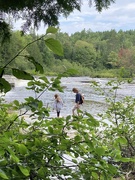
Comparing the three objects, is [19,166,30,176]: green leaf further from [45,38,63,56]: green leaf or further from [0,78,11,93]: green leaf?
[45,38,63,56]: green leaf

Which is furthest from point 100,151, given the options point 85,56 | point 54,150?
point 85,56

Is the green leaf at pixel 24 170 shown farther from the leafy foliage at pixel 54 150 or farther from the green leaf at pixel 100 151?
the green leaf at pixel 100 151

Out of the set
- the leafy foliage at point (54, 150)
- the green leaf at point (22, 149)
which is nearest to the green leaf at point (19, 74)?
A: the leafy foliage at point (54, 150)

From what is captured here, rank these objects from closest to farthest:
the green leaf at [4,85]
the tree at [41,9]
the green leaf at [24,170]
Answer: the green leaf at [24,170] → the green leaf at [4,85] → the tree at [41,9]

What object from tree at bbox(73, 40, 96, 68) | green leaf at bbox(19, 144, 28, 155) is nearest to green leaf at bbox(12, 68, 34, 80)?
green leaf at bbox(19, 144, 28, 155)

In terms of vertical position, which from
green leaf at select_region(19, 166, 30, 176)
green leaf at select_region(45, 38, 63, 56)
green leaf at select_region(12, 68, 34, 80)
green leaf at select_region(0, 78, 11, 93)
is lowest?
green leaf at select_region(19, 166, 30, 176)

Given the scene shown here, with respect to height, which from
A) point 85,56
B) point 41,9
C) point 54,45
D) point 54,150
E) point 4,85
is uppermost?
point 41,9

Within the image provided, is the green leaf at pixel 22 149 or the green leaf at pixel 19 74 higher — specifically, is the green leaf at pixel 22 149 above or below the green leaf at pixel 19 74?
below

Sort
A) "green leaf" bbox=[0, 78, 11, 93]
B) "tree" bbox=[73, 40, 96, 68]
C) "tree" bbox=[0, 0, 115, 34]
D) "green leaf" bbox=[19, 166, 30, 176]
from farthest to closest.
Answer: "tree" bbox=[73, 40, 96, 68], "tree" bbox=[0, 0, 115, 34], "green leaf" bbox=[0, 78, 11, 93], "green leaf" bbox=[19, 166, 30, 176]

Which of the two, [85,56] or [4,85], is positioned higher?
[4,85]

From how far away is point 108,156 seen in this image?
57.1 inches

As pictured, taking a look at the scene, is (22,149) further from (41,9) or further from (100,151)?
(41,9)

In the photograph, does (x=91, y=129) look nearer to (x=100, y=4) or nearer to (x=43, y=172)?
(x=43, y=172)

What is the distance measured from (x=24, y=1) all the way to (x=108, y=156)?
122cm
